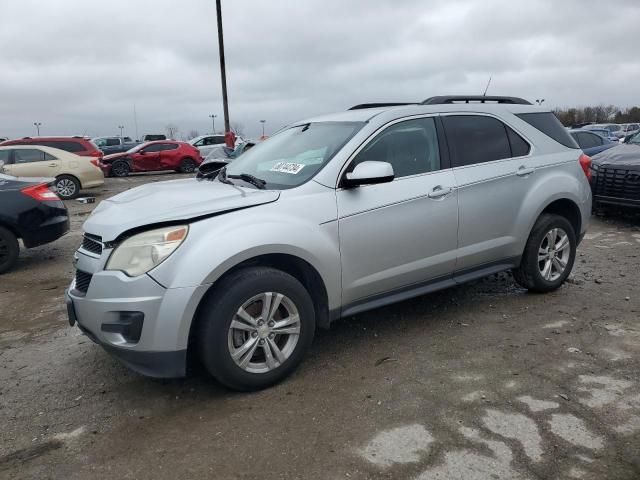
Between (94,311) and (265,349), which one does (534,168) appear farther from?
(94,311)

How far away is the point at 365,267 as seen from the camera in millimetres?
3627

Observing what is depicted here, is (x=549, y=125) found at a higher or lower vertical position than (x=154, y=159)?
higher

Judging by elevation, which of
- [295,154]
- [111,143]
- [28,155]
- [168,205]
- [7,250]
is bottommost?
[7,250]

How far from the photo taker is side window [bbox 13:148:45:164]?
13.2 metres

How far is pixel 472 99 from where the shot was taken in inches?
185

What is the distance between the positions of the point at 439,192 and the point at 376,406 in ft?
5.50

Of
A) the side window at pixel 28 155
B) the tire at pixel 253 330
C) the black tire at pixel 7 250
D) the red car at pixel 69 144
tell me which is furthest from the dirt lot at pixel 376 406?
the red car at pixel 69 144

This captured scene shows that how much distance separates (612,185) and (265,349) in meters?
7.08

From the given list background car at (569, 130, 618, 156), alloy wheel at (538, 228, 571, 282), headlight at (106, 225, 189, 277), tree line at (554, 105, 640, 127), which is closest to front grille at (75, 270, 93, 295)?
headlight at (106, 225, 189, 277)

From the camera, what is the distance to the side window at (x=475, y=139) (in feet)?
13.9

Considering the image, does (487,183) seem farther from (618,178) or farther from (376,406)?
(618,178)

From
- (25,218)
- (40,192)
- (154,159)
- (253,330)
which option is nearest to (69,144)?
(154,159)

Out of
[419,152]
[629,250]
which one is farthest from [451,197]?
[629,250]

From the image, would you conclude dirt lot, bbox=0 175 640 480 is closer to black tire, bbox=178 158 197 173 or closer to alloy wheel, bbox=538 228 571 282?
alloy wheel, bbox=538 228 571 282
